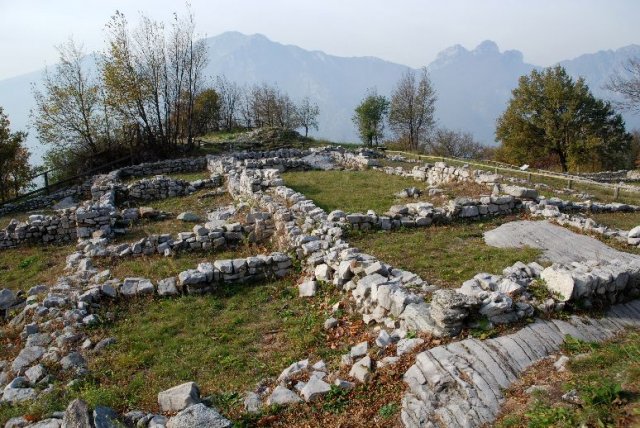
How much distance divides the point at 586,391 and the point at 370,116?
47.7 metres

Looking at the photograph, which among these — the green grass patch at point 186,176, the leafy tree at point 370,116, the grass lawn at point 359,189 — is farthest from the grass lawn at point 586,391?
the leafy tree at point 370,116

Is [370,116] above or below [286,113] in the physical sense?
below

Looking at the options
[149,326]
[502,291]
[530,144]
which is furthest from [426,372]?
[530,144]

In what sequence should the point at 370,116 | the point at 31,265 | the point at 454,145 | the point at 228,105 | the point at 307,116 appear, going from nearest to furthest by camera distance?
the point at 31,265
the point at 370,116
the point at 228,105
the point at 307,116
the point at 454,145

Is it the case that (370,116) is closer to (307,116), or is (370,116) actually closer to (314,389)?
(307,116)

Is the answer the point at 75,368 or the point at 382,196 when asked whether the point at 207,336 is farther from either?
the point at 382,196

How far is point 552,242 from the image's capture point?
40.8ft

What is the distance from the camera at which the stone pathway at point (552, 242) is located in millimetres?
11461

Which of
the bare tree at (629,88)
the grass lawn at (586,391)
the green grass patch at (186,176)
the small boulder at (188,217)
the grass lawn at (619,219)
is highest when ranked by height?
the bare tree at (629,88)

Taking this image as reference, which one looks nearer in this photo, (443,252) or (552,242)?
(443,252)

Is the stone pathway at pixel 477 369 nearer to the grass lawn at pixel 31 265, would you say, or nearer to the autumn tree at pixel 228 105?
the grass lawn at pixel 31 265

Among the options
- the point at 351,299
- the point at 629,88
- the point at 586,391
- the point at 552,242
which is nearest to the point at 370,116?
the point at 629,88

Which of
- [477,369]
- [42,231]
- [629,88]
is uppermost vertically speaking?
[629,88]

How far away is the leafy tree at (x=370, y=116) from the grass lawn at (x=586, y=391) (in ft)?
148
